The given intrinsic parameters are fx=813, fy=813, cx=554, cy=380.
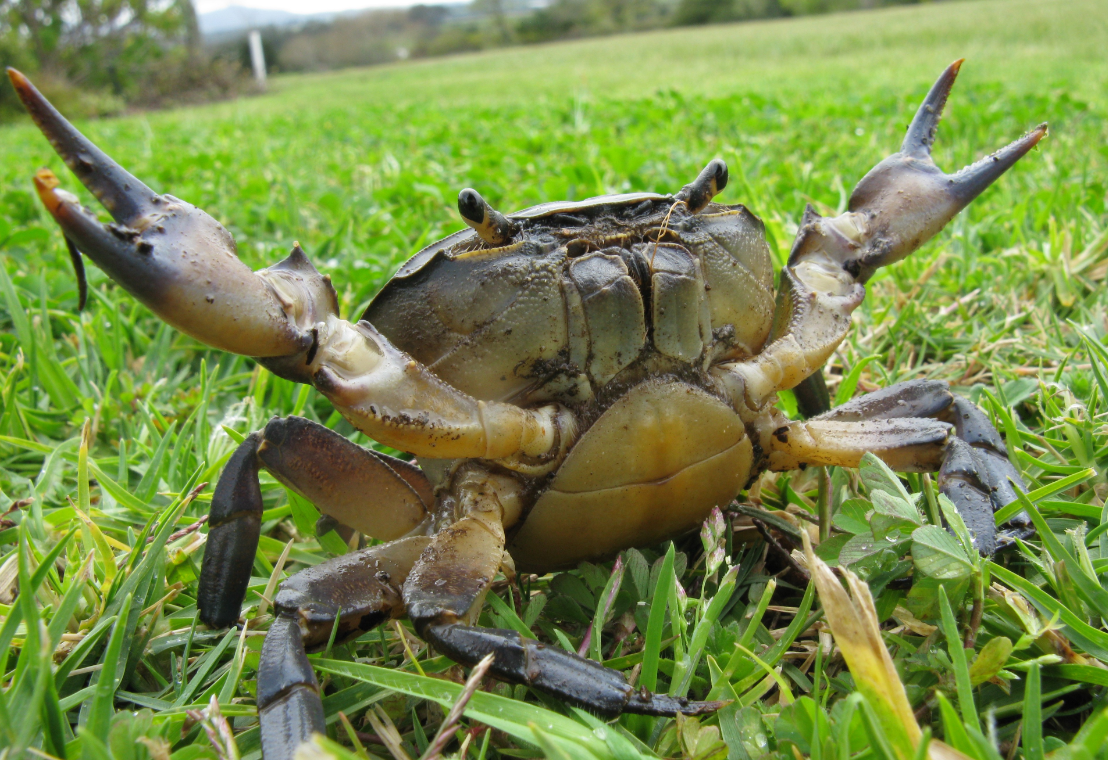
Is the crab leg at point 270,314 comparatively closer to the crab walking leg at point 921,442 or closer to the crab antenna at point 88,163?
the crab antenna at point 88,163

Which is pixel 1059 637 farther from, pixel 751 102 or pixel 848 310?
pixel 751 102

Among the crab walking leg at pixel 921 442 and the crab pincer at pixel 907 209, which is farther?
the crab pincer at pixel 907 209

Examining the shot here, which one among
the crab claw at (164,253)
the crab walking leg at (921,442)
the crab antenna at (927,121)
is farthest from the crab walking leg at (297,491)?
the crab antenna at (927,121)

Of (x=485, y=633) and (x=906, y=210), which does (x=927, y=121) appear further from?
(x=485, y=633)

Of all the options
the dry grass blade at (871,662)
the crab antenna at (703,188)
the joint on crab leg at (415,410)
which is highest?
the crab antenna at (703,188)

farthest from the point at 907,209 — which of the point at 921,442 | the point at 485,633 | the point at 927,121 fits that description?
the point at 485,633

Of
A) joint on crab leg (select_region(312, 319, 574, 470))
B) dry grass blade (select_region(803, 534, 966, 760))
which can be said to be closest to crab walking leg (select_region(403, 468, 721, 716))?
joint on crab leg (select_region(312, 319, 574, 470))

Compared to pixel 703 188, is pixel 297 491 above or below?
below
